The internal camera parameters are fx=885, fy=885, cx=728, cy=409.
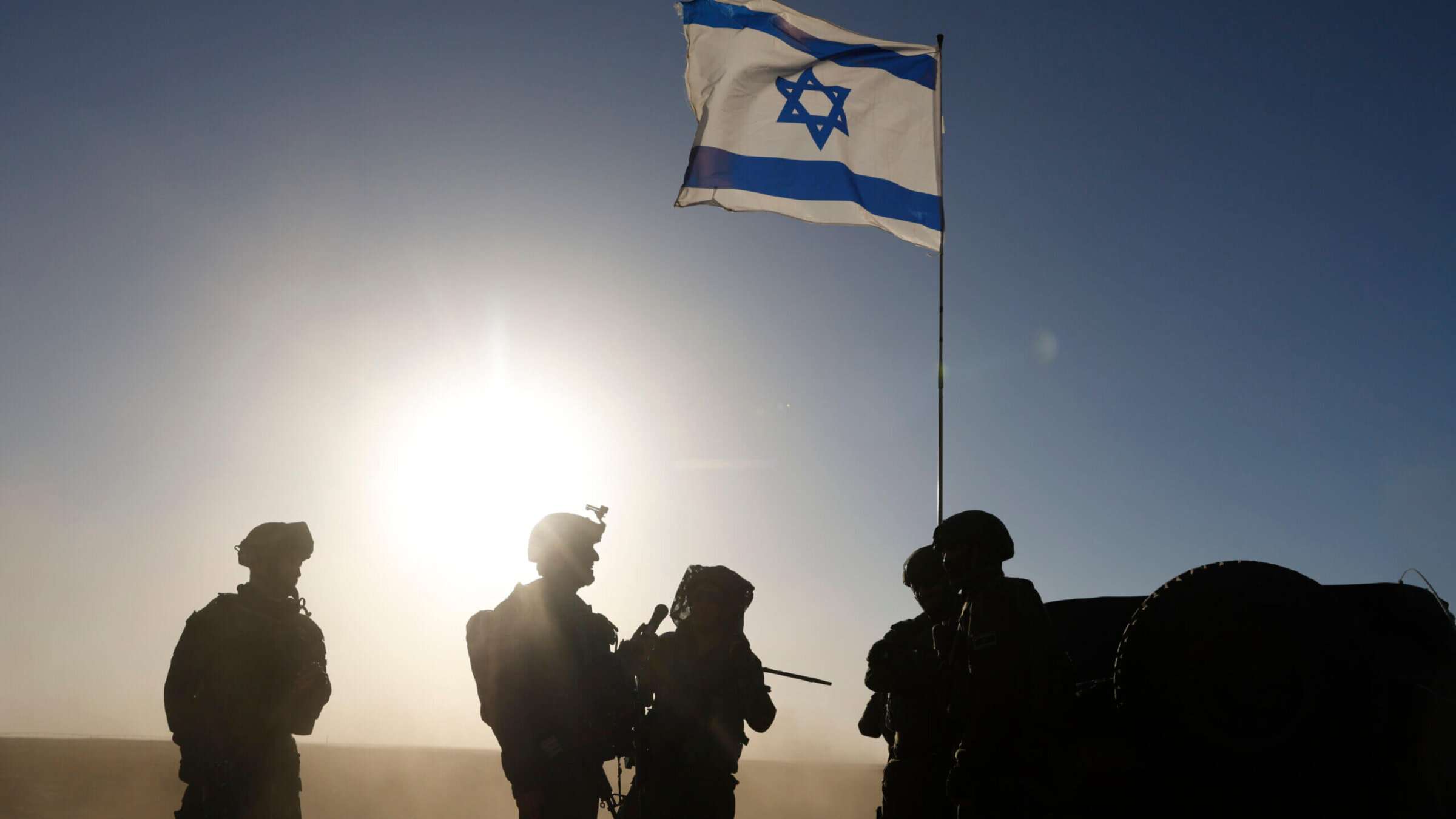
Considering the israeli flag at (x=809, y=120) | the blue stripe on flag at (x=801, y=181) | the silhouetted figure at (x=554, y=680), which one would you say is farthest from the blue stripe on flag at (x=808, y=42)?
the silhouetted figure at (x=554, y=680)

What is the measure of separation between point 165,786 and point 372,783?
7.02 m

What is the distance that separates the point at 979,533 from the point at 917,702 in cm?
142

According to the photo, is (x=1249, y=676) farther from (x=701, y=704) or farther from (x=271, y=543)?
(x=271, y=543)

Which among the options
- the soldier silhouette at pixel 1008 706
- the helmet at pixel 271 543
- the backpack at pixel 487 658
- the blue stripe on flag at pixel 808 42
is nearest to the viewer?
the soldier silhouette at pixel 1008 706

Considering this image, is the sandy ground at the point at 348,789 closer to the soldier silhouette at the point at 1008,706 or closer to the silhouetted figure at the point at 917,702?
the silhouetted figure at the point at 917,702

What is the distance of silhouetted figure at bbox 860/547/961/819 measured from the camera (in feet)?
15.7

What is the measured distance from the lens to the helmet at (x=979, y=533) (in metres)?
4.31

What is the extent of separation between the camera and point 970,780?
3.74 metres

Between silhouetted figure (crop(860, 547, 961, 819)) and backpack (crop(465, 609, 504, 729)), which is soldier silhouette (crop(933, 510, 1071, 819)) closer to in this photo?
silhouetted figure (crop(860, 547, 961, 819))

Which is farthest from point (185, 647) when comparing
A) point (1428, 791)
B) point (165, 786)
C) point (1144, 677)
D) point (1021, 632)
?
point (165, 786)

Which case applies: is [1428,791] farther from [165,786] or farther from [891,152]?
[165,786]

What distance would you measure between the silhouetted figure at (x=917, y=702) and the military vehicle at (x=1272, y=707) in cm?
95

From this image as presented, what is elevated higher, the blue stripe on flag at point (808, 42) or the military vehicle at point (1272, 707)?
the blue stripe on flag at point (808, 42)

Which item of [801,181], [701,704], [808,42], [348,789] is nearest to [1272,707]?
[701,704]
